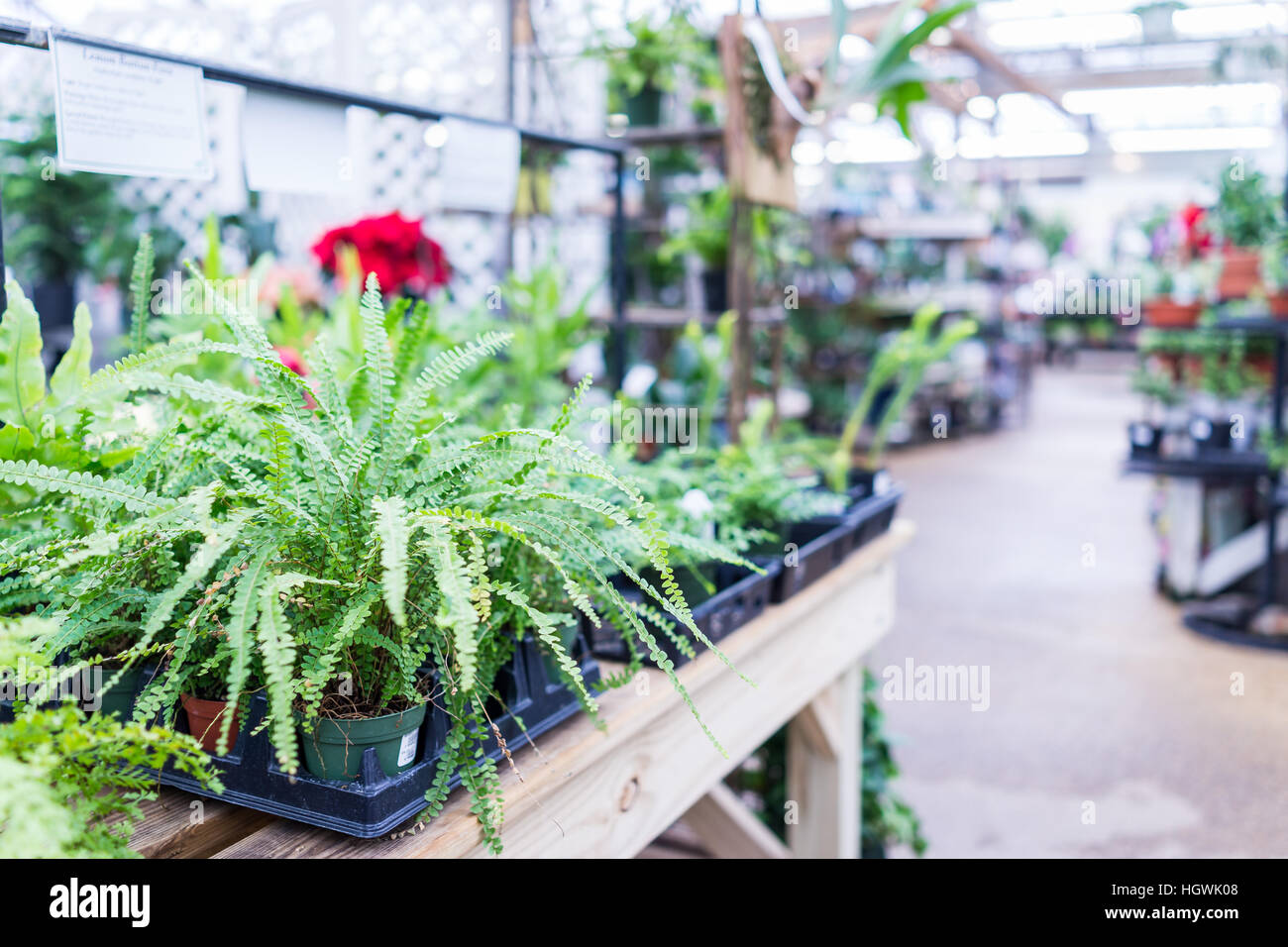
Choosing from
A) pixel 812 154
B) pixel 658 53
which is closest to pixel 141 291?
pixel 658 53

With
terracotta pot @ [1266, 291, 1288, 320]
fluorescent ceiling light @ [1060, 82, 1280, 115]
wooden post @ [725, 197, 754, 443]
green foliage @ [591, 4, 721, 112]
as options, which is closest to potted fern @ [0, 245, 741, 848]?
wooden post @ [725, 197, 754, 443]

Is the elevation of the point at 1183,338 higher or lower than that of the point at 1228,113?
lower

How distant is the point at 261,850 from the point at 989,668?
112 inches

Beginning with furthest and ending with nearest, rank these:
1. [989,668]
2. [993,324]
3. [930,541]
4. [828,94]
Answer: [993,324] → [930,541] → [989,668] → [828,94]

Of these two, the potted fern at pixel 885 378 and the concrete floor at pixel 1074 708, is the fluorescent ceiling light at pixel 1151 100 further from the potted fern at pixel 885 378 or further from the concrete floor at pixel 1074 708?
the potted fern at pixel 885 378

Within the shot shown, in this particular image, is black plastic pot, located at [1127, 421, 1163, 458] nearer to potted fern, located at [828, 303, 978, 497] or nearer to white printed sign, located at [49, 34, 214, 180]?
potted fern, located at [828, 303, 978, 497]

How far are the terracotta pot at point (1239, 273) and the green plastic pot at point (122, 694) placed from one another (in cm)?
364

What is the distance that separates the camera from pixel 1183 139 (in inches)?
456

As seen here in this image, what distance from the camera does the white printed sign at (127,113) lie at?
3.04 ft

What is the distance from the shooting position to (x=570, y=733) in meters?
0.97

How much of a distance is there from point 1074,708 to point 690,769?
7.00 feet

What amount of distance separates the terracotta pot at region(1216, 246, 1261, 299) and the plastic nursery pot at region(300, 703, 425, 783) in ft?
11.7

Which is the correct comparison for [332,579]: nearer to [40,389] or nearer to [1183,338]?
[40,389]
